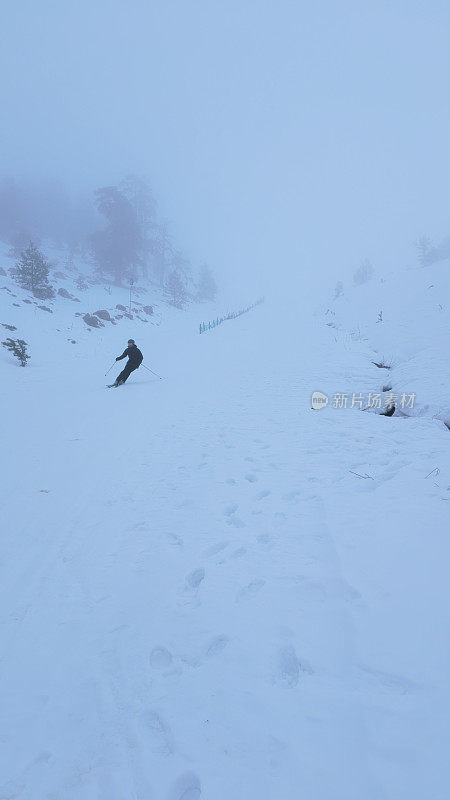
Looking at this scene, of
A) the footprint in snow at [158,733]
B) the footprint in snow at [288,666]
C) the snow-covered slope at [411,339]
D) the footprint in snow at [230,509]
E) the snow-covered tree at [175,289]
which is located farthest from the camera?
the snow-covered tree at [175,289]

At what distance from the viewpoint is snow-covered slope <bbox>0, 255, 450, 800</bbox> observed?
5.93 ft

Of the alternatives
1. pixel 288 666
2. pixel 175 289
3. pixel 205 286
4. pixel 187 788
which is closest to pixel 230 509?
pixel 288 666

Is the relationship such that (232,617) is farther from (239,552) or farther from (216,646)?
(239,552)

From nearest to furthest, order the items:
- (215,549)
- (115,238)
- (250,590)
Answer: (250,590) < (215,549) < (115,238)

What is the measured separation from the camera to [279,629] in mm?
2479

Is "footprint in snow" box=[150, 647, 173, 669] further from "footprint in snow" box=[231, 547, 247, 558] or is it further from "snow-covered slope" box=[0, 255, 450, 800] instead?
"footprint in snow" box=[231, 547, 247, 558]

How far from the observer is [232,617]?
2654mm

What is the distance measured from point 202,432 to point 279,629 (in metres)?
4.47

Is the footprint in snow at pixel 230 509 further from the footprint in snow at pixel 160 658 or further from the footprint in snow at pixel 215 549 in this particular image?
the footprint in snow at pixel 160 658

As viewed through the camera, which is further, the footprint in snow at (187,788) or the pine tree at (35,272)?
the pine tree at (35,272)

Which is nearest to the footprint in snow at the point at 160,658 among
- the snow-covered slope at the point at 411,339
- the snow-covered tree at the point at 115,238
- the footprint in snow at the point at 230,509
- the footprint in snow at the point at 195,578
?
the footprint in snow at the point at 195,578

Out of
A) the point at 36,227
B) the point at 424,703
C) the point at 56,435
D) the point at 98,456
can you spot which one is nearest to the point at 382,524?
the point at 424,703

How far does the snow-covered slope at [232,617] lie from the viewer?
1.81m

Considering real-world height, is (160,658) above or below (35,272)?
below
